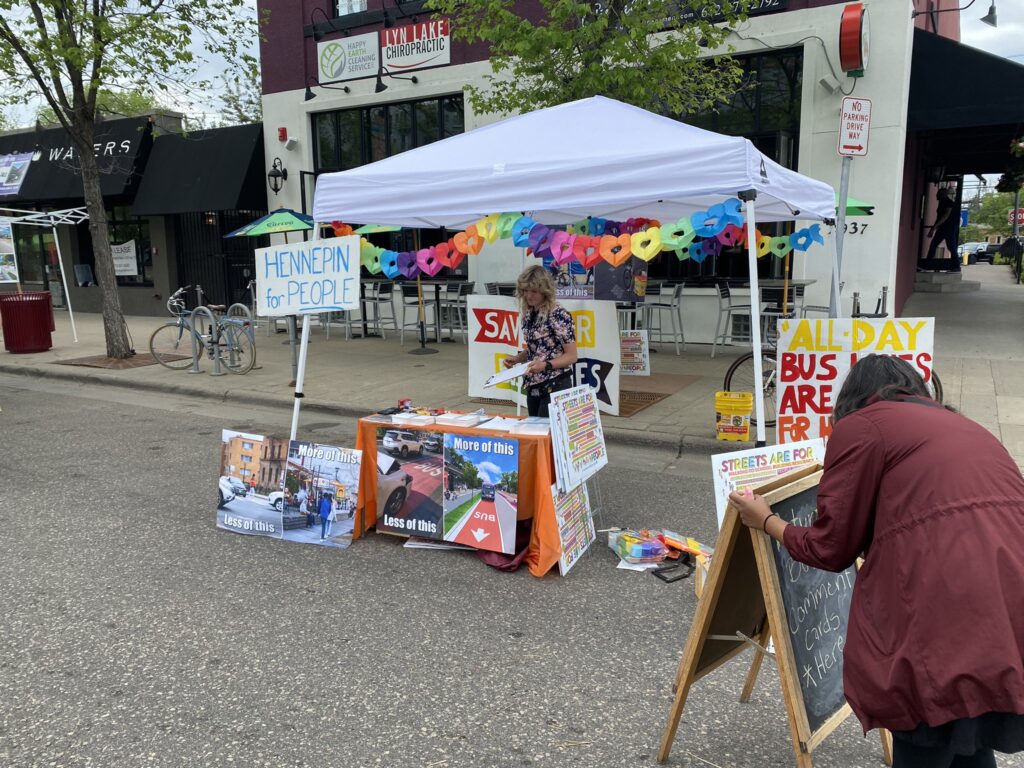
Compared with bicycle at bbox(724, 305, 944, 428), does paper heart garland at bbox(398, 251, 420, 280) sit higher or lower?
higher

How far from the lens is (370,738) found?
2.94 metres

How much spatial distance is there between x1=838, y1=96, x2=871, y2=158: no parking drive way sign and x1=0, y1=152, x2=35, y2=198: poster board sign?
21058 millimetres

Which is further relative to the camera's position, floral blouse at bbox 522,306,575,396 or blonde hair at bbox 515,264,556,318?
floral blouse at bbox 522,306,575,396

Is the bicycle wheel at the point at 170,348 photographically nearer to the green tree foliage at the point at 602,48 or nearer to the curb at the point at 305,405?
the curb at the point at 305,405

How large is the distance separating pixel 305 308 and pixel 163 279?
1586 cm

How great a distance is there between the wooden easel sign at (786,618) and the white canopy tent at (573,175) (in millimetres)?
1832

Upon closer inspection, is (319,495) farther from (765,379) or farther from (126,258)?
(126,258)

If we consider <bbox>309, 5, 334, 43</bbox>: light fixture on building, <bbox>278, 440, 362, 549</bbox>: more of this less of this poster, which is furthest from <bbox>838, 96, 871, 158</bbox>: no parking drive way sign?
<bbox>309, 5, 334, 43</bbox>: light fixture on building

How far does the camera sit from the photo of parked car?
4816 millimetres

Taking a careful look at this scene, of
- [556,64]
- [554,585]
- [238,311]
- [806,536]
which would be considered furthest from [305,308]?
[238,311]

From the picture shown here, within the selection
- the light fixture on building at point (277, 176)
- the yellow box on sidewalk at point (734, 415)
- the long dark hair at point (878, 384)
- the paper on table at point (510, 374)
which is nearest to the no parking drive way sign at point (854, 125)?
the yellow box on sidewalk at point (734, 415)

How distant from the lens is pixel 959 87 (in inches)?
420

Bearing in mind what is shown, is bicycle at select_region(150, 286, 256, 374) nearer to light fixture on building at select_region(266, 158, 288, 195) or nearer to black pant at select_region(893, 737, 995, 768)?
light fixture on building at select_region(266, 158, 288, 195)

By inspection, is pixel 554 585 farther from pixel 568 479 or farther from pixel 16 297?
pixel 16 297
